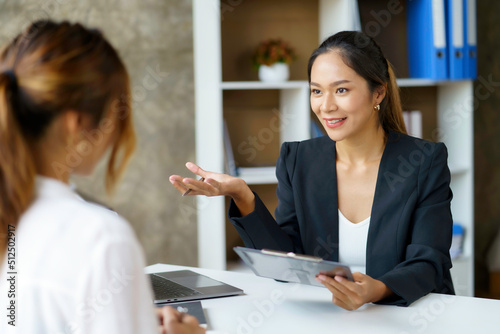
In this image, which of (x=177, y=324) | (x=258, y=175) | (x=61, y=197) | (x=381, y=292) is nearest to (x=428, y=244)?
(x=381, y=292)

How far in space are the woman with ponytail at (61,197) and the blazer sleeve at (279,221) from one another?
2.88ft

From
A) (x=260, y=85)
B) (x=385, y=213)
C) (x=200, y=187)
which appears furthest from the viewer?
(x=260, y=85)

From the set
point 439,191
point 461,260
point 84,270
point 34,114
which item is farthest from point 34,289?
point 461,260

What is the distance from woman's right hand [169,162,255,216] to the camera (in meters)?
1.51

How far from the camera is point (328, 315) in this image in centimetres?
128

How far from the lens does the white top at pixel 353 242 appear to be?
5.98 feet

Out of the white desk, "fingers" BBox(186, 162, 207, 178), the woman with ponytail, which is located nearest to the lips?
"fingers" BBox(186, 162, 207, 178)

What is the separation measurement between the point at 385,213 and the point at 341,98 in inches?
16.0

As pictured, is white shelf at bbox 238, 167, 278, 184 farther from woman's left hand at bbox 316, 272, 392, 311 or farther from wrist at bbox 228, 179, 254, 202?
woman's left hand at bbox 316, 272, 392, 311

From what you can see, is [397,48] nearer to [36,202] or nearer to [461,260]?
[461,260]

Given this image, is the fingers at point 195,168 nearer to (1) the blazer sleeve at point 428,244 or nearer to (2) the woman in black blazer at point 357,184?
(2) the woman in black blazer at point 357,184

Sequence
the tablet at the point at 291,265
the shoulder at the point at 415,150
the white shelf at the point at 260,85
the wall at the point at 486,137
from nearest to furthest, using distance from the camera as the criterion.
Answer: the tablet at the point at 291,265, the shoulder at the point at 415,150, the white shelf at the point at 260,85, the wall at the point at 486,137

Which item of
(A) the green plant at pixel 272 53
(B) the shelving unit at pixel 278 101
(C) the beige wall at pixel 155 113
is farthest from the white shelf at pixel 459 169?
(C) the beige wall at pixel 155 113

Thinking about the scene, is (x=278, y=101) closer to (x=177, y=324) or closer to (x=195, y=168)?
(x=195, y=168)
